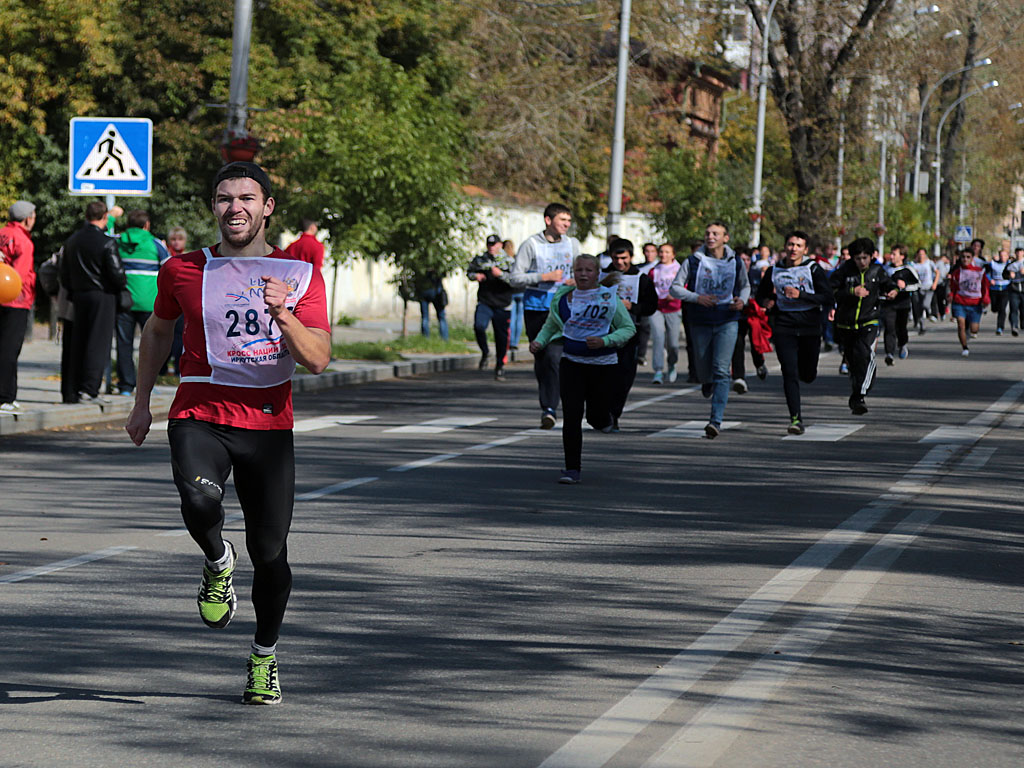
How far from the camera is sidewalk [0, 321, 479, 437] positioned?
16109 mm

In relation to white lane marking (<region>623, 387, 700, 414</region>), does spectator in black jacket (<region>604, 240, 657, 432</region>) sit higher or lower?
higher

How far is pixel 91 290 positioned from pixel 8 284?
193 centimetres

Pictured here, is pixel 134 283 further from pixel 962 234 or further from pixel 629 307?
pixel 962 234

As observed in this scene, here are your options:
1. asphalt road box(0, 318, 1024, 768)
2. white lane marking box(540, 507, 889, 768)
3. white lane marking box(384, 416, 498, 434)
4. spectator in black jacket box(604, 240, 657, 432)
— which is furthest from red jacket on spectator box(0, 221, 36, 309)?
white lane marking box(540, 507, 889, 768)

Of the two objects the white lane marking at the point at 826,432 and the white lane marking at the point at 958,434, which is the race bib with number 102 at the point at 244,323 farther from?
the white lane marking at the point at 958,434

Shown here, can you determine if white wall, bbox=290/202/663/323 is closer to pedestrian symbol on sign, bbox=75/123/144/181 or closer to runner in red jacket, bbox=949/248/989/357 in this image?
runner in red jacket, bbox=949/248/989/357

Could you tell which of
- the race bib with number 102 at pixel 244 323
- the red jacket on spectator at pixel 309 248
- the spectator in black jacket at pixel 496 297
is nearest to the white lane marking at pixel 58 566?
the race bib with number 102 at pixel 244 323

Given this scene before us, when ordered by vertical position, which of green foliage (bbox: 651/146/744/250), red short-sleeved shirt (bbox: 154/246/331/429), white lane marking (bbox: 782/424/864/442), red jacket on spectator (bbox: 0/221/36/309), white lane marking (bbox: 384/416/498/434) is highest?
green foliage (bbox: 651/146/744/250)

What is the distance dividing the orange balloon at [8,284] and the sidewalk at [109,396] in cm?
105

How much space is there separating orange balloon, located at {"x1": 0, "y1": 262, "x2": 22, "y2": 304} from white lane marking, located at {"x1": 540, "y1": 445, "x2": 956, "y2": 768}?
807 cm

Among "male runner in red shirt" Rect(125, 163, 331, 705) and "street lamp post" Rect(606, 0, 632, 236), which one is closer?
"male runner in red shirt" Rect(125, 163, 331, 705)

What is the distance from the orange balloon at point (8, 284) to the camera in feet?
49.8

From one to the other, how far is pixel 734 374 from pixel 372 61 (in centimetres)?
1630

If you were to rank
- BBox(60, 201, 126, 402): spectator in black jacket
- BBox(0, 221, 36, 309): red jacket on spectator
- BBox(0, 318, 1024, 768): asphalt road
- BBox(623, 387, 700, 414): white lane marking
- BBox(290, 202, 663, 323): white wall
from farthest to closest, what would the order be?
BBox(290, 202, 663, 323): white wall, BBox(623, 387, 700, 414): white lane marking, BBox(60, 201, 126, 402): spectator in black jacket, BBox(0, 221, 36, 309): red jacket on spectator, BBox(0, 318, 1024, 768): asphalt road
